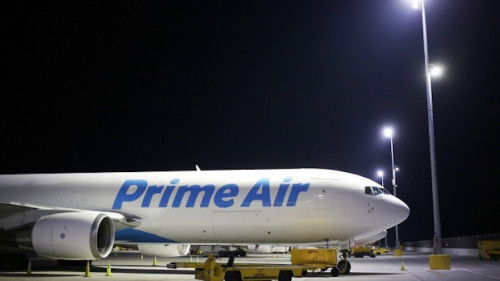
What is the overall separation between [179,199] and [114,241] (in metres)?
3.03

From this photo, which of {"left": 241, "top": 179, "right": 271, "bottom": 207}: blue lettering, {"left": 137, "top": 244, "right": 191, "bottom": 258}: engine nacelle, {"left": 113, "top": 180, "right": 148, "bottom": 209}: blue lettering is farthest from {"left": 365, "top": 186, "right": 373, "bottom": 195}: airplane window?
{"left": 113, "top": 180, "right": 148, "bottom": 209}: blue lettering

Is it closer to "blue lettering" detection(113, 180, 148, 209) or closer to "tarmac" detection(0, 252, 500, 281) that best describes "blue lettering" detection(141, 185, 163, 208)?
"blue lettering" detection(113, 180, 148, 209)

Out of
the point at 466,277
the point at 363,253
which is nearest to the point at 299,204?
the point at 466,277

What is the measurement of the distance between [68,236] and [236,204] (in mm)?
5993

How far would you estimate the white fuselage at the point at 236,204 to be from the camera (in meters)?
21.6

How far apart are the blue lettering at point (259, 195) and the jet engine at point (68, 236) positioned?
5.24m

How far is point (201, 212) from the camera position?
22.5 meters

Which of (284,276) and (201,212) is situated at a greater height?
(201,212)

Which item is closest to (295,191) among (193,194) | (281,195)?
(281,195)

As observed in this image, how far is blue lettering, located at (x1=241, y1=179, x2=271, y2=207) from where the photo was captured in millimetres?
21969

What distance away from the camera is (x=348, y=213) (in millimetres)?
21500

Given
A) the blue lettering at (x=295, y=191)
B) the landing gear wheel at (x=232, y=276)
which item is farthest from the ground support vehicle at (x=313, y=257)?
the landing gear wheel at (x=232, y=276)

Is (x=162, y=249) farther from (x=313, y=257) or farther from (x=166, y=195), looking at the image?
(x=313, y=257)

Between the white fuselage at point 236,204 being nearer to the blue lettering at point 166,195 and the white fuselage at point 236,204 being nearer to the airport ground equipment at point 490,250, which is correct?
the blue lettering at point 166,195
